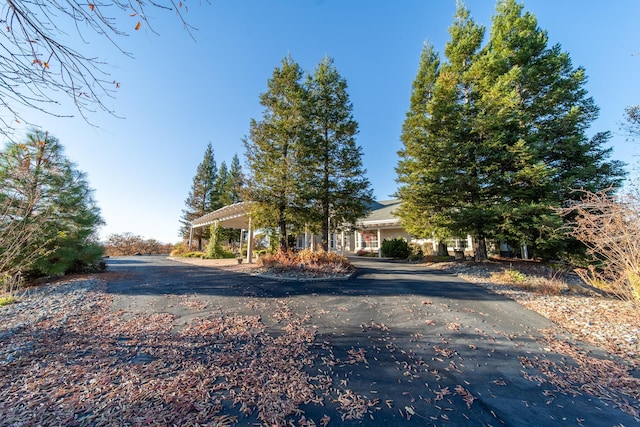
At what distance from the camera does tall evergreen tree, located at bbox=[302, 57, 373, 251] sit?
12.4m

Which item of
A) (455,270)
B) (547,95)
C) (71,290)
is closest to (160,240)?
(71,290)

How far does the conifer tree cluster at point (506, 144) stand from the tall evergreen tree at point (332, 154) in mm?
3313

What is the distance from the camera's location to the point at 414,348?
11.9 feet

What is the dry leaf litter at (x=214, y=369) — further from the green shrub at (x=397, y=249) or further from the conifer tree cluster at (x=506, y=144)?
the green shrub at (x=397, y=249)

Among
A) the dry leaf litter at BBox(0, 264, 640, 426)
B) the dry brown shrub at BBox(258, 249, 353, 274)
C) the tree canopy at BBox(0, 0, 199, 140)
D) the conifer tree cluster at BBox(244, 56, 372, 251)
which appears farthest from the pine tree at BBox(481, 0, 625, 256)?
the tree canopy at BBox(0, 0, 199, 140)

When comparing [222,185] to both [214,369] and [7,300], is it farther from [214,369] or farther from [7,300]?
[214,369]

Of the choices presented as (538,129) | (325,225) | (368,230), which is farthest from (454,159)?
(368,230)

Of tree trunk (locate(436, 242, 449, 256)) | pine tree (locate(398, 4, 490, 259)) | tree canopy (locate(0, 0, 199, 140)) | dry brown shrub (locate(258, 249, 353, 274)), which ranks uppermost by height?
pine tree (locate(398, 4, 490, 259))

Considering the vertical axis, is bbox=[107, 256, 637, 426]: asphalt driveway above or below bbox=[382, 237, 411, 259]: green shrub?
below

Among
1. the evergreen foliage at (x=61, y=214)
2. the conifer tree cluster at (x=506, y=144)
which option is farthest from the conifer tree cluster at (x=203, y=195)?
the conifer tree cluster at (x=506, y=144)

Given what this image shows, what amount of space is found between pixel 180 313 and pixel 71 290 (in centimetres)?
479

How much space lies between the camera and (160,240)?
2981cm

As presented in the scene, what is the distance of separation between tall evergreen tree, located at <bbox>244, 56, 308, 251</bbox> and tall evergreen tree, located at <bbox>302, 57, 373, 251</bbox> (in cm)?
63

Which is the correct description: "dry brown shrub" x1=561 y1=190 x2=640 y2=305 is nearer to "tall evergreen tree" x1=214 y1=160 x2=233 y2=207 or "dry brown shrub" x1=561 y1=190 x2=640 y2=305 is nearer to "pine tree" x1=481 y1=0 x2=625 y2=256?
"pine tree" x1=481 y1=0 x2=625 y2=256
